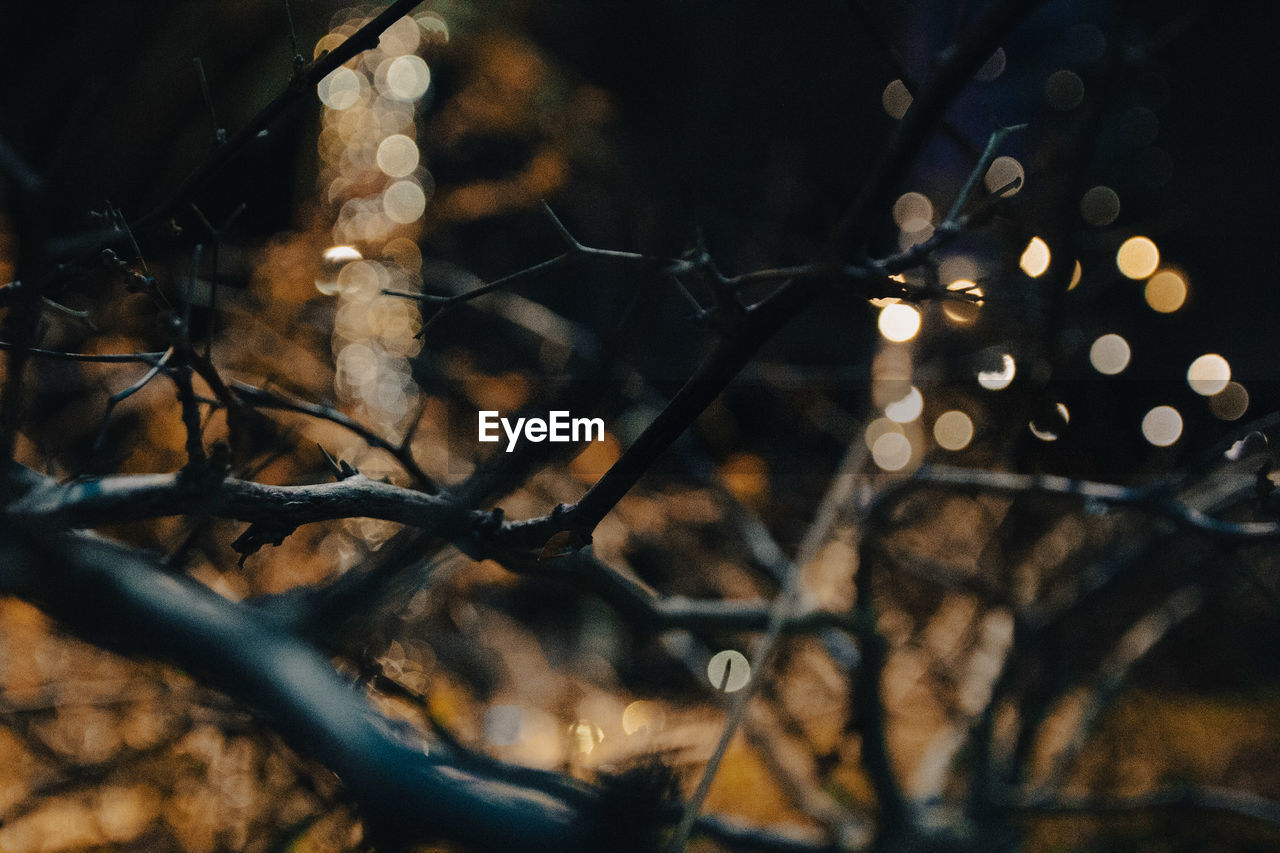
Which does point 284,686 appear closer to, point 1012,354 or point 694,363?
point 694,363

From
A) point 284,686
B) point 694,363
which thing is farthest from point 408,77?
point 284,686

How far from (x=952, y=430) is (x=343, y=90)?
7.33ft

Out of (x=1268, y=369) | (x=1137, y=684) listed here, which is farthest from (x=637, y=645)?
(x=1268, y=369)

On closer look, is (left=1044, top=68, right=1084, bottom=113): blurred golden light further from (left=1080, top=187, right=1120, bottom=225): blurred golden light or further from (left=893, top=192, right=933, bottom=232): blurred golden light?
(left=893, top=192, right=933, bottom=232): blurred golden light

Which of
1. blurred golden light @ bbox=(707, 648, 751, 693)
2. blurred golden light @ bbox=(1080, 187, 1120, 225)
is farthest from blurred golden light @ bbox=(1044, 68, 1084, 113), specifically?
blurred golden light @ bbox=(707, 648, 751, 693)

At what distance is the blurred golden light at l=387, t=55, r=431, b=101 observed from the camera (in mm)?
2191

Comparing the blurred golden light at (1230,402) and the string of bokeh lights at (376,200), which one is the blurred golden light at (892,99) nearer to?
the blurred golden light at (1230,402)

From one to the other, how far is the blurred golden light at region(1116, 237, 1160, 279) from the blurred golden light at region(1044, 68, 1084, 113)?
0.38 m

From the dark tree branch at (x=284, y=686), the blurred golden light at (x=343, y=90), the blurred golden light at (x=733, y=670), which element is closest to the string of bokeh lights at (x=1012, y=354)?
the blurred golden light at (x=733, y=670)

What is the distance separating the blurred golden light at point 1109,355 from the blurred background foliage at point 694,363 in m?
0.01

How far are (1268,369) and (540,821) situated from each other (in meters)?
1.82

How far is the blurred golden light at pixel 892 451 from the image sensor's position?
1.99 m

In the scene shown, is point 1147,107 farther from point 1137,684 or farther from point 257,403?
point 257,403

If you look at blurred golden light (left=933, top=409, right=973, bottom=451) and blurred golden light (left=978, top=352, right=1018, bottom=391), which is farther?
blurred golden light (left=933, top=409, right=973, bottom=451)
